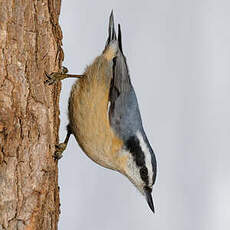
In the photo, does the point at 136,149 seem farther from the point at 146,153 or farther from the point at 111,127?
the point at 111,127

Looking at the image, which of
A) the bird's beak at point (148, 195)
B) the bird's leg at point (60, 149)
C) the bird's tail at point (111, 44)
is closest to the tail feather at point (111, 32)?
the bird's tail at point (111, 44)

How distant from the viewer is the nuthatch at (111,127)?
2.44m

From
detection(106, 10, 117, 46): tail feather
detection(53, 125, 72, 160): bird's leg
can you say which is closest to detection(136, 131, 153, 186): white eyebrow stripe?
detection(53, 125, 72, 160): bird's leg

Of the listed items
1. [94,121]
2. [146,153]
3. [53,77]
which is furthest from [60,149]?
[146,153]

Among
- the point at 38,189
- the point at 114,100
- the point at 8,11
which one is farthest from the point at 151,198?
the point at 8,11

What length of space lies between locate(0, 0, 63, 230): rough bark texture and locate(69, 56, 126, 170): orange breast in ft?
1.24

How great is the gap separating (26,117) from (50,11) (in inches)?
21.3

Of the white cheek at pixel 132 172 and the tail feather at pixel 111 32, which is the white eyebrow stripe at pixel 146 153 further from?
the tail feather at pixel 111 32

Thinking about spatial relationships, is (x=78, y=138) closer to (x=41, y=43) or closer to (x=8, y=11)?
(x=41, y=43)

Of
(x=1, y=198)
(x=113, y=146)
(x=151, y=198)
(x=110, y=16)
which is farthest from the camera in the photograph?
(x=110, y=16)

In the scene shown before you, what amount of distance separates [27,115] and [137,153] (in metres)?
0.84

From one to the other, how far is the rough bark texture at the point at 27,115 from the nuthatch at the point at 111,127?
395mm

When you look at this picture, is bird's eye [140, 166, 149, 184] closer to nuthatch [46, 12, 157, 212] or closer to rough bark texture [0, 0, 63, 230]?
nuthatch [46, 12, 157, 212]

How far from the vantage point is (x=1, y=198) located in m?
1.73
